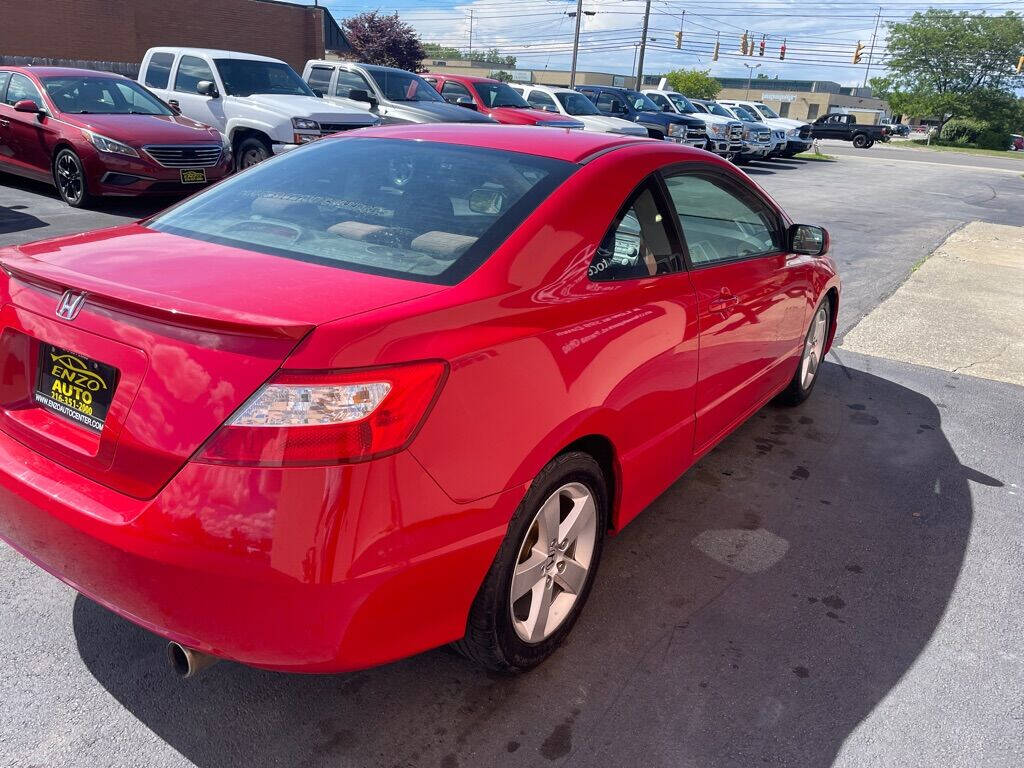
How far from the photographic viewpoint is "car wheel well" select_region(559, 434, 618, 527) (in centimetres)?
259

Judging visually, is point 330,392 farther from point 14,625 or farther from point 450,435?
point 14,625

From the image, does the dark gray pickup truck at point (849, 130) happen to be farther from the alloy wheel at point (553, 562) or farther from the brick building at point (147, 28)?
the alloy wheel at point (553, 562)

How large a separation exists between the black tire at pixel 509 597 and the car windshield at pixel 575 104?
19.3m

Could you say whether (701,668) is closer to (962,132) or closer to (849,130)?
(849,130)

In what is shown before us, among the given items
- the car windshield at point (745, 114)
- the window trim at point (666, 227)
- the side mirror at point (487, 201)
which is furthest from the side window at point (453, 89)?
the side mirror at point (487, 201)

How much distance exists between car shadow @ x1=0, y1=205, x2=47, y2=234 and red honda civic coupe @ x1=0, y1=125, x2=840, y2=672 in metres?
6.59

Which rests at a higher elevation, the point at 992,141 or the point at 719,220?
the point at 992,141

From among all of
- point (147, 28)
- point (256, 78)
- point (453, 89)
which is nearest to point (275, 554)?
point (256, 78)

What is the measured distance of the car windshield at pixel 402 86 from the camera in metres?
14.5

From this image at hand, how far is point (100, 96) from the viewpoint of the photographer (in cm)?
1046

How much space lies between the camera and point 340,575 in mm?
1872

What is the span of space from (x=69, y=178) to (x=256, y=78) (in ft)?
12.5

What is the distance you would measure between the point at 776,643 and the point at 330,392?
6.12 ft

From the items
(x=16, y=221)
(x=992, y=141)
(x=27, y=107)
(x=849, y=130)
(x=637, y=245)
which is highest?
(x=992, y=141)
